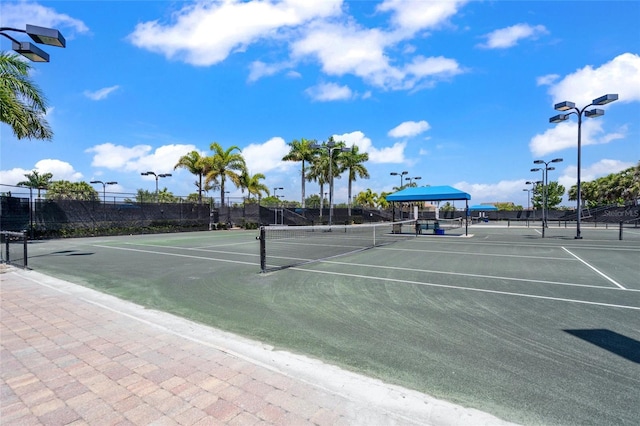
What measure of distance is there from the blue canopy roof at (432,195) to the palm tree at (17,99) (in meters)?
21.0

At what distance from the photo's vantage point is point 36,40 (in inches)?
301

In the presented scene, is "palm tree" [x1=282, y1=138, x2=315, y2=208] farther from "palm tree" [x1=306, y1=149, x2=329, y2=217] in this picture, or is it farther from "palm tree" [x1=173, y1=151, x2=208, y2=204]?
"palm tree" [x1=173, y1=151, x2=208, y2=204]

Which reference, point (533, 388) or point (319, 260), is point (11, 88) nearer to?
point (319, 260)

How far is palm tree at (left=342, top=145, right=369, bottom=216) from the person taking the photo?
1650 inches

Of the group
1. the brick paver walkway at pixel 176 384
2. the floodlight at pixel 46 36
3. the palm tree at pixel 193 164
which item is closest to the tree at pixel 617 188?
the palm tree at pixel 193 164

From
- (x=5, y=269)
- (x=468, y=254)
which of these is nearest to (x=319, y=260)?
(x=468, y=254)

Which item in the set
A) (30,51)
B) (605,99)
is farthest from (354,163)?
(30,51)

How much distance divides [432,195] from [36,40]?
22.2 metres

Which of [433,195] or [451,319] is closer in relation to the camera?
[451,319]

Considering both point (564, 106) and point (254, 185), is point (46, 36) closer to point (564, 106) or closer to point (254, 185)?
point (564, 106)

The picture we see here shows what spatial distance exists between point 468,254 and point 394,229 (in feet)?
42.2

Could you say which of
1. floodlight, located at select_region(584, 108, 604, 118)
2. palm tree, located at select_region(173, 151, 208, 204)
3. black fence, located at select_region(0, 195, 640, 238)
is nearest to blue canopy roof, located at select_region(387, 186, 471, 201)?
black fence, located at select_region(0, 195, 640, 238)

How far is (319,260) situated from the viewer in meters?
11.3

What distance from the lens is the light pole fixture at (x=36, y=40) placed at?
7355 mm
